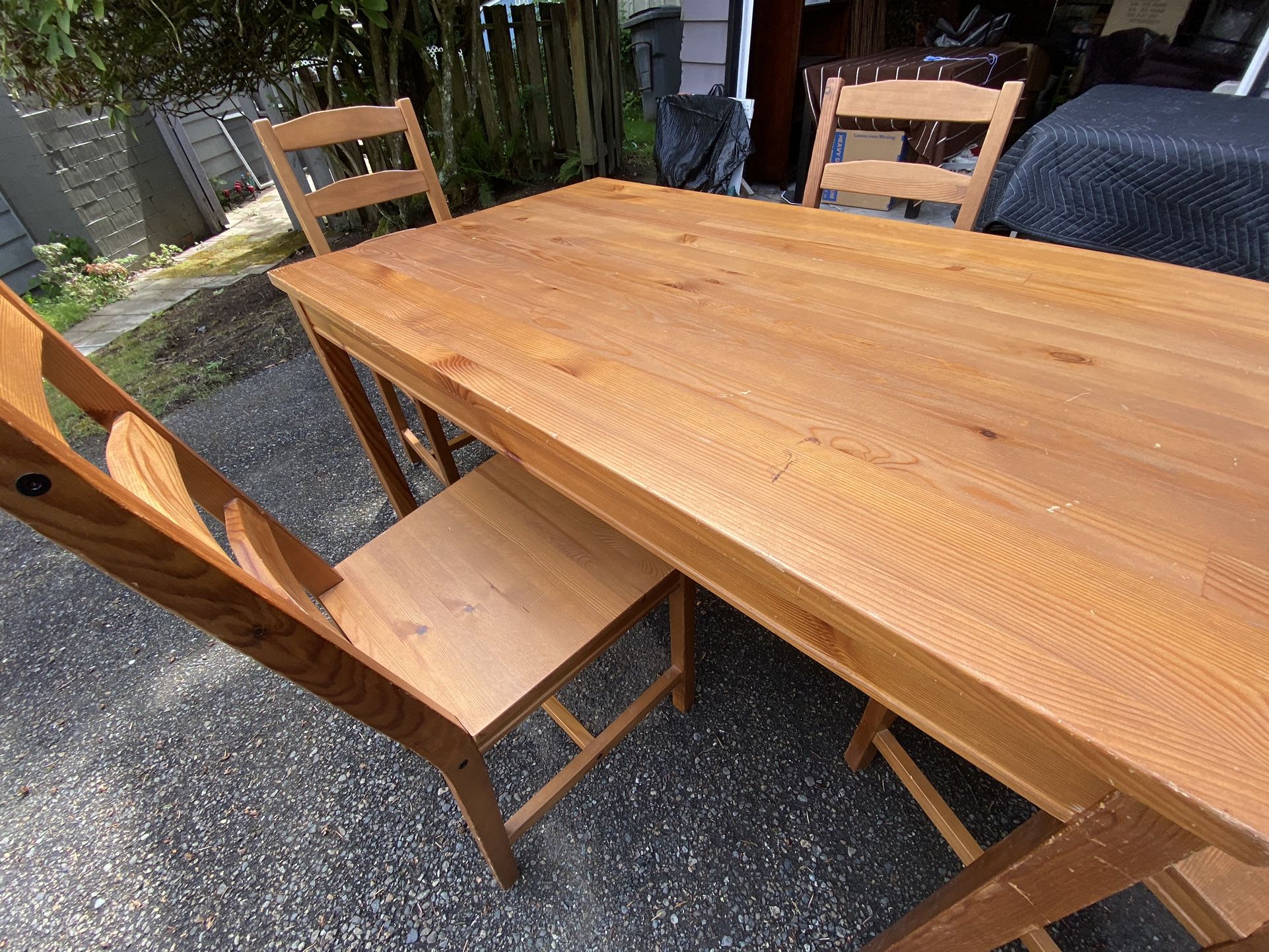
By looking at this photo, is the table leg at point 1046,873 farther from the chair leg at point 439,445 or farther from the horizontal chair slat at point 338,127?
the horizontal chair slat at point 338,127

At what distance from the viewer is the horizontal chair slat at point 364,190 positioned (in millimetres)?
1486

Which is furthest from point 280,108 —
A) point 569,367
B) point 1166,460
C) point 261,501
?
point 1166,460

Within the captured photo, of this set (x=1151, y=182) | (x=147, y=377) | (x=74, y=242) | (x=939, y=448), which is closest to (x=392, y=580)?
(x=939, y=448)

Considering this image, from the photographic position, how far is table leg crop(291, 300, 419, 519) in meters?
1.39

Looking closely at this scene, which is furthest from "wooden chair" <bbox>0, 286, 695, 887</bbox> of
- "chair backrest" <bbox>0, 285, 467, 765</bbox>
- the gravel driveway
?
the gravel driveway

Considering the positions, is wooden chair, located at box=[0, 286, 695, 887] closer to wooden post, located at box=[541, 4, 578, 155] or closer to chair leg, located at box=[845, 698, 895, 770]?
chair leg, located at box=[845, 698, 895, 770]

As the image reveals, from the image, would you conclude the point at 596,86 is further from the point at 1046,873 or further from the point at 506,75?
the point at 1046,873

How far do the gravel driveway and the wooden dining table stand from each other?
0.31m

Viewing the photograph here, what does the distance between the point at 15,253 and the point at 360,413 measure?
3998 millimetres

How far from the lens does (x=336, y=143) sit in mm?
1546

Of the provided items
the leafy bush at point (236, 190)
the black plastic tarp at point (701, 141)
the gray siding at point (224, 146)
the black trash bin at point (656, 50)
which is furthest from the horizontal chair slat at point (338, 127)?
the black trash bin at point (656, 50)

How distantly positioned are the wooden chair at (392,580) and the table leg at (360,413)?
44cm

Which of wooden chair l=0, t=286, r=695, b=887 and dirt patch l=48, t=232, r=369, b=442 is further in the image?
dirt patch l=48, t=232, r=369, b=442

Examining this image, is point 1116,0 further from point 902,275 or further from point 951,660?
point 951,660
